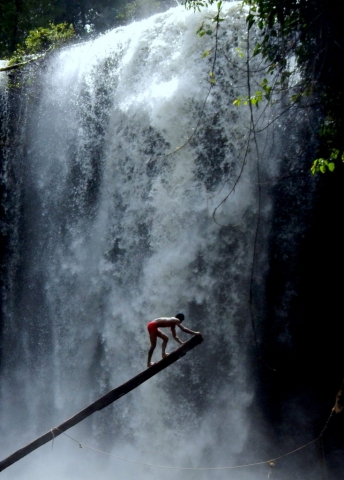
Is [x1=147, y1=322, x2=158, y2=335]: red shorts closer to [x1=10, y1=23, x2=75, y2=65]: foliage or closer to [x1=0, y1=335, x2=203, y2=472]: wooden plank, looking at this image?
[x1=0, y1=335, x2=203, y2=472]: wooden plank

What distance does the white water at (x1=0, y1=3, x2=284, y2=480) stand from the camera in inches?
368

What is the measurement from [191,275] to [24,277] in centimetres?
351

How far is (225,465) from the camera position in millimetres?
9250

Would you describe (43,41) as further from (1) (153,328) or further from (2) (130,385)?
(2) (130,385)

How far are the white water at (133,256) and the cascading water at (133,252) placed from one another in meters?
0.02

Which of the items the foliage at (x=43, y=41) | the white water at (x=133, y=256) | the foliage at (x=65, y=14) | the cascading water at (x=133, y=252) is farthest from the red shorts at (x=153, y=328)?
the foliage at (x=65, y=14)

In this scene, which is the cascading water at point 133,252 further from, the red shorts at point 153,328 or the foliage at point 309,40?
the red shorts at point 153,328

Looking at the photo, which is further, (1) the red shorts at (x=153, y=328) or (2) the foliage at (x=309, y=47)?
(2) the foliage at (x=309, y=47)

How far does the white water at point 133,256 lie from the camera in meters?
9.36

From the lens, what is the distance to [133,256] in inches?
390

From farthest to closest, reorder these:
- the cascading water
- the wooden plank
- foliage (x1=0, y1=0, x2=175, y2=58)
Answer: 1. foliage (x1=0, y1=0, x2=175, y2=58)
2. the cascading water
3. the wooden plank

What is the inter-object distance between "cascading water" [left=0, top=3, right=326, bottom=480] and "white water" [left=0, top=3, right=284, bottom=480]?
2 cm

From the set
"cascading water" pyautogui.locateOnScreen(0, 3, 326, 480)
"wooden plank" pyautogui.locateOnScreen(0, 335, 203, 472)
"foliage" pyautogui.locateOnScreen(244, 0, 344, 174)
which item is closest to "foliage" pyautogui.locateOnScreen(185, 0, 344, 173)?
"foliage" pyautogui.locateOnScreen(244, 0, 344, 174)

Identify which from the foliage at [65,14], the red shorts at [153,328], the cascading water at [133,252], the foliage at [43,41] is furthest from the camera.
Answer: the foliage at [65,14]
